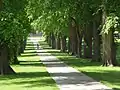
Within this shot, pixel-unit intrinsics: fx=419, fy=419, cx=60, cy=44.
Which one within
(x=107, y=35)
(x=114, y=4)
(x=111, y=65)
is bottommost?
(x=111, y=65)

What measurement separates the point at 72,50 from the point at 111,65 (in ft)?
71.1

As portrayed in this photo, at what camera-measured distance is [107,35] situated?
3016cm

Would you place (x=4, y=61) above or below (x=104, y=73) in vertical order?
above

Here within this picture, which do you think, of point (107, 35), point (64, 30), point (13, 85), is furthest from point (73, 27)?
point (13, 85)

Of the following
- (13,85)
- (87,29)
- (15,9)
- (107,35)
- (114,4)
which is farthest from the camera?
(87,29)

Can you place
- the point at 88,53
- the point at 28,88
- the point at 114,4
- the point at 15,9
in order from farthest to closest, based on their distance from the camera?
the point at 88,53
the point at 114,4
the point at 15,9
the point at 28,88

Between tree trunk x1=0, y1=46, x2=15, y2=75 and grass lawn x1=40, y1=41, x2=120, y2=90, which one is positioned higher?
tree trunk x1=0, y1=46, x2=15, y2=75

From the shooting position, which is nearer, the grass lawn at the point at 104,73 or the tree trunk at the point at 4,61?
the grass lawn at the point at 104,73

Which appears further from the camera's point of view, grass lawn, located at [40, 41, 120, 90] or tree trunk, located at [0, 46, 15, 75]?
tree trunk, located at [0, 46, 15, 75]

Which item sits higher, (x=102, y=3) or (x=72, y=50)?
(x=102, y=3)

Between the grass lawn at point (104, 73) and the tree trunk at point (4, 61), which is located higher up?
the tree trunk at point (4, 61)

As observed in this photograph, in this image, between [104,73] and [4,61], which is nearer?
[4,61]

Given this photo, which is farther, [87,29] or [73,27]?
[73,27]

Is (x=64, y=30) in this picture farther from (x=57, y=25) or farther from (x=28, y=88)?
(x=28, y=88)
